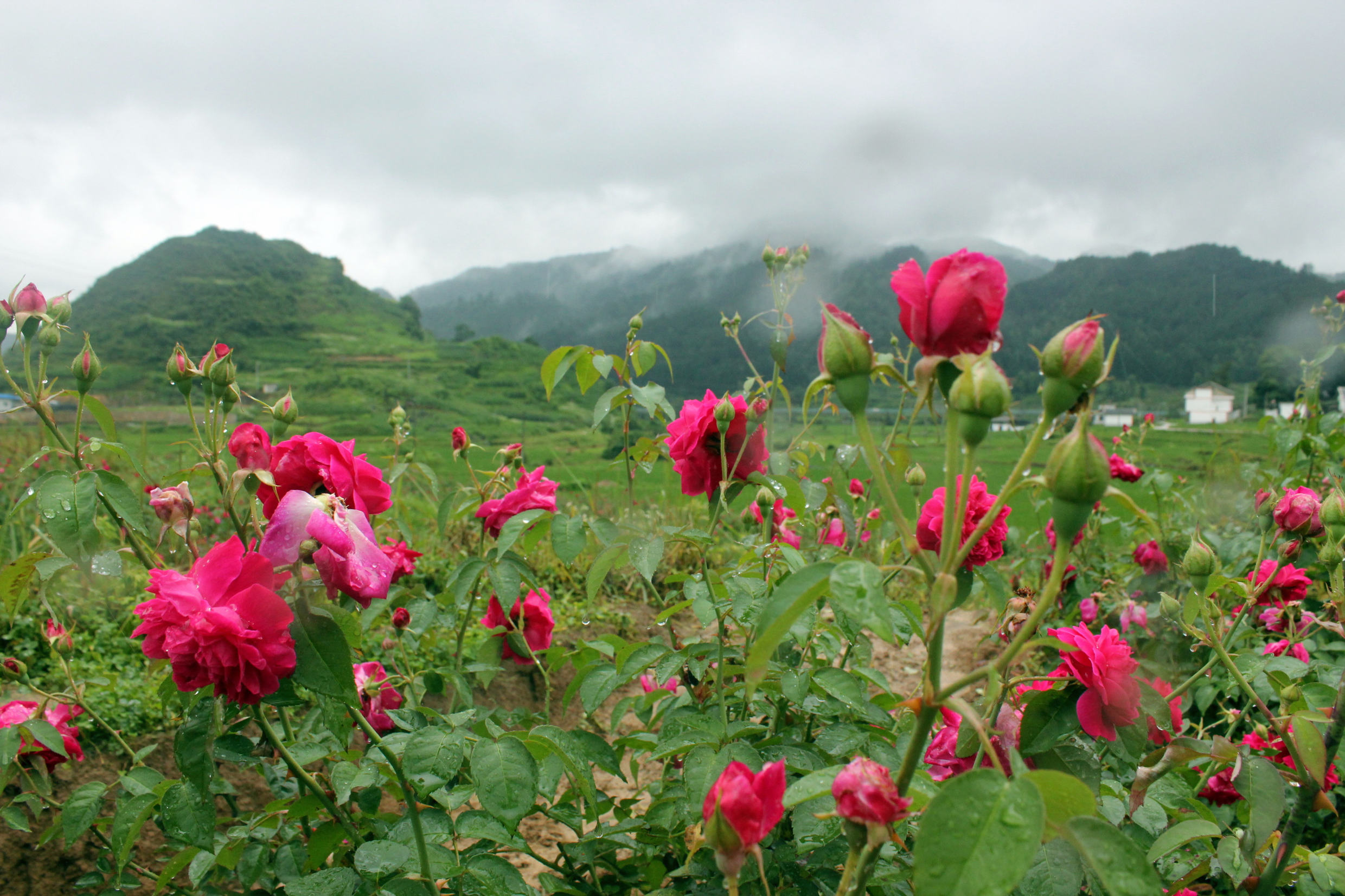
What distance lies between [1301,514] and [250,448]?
1.93 meters

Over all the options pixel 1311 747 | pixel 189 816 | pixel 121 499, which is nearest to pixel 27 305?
pixel 121 499

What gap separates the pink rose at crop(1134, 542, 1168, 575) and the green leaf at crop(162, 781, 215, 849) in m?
3.13

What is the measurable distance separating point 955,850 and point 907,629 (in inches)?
37.6

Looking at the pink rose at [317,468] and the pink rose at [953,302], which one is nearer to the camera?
the pink rose at [953,302]

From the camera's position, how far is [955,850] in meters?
0.52

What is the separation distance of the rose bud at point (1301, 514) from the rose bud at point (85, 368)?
2226mm

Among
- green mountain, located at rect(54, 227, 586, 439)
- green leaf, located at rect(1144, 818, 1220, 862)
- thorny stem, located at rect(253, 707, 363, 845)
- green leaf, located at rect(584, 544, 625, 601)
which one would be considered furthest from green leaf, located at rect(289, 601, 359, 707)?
green mountain, located at rect(54, 227, 586, 439)

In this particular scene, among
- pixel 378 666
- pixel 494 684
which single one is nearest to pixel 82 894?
pixel 378 666

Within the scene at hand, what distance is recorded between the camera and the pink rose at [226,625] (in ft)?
2.69

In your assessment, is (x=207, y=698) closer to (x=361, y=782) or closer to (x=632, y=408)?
(x=361, y=782)

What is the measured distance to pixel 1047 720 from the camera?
0.91m

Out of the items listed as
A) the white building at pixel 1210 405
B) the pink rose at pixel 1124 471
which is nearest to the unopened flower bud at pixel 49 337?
the pink rose at pixel 1124 471

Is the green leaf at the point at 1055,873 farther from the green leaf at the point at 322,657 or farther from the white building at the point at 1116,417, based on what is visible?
the white building at the point at 1116,417

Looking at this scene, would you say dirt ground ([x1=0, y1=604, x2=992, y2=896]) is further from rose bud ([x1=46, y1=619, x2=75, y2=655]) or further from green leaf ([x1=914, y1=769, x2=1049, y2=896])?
green leaf ([x1=914, y1=769, x2=1049, y2=896])
